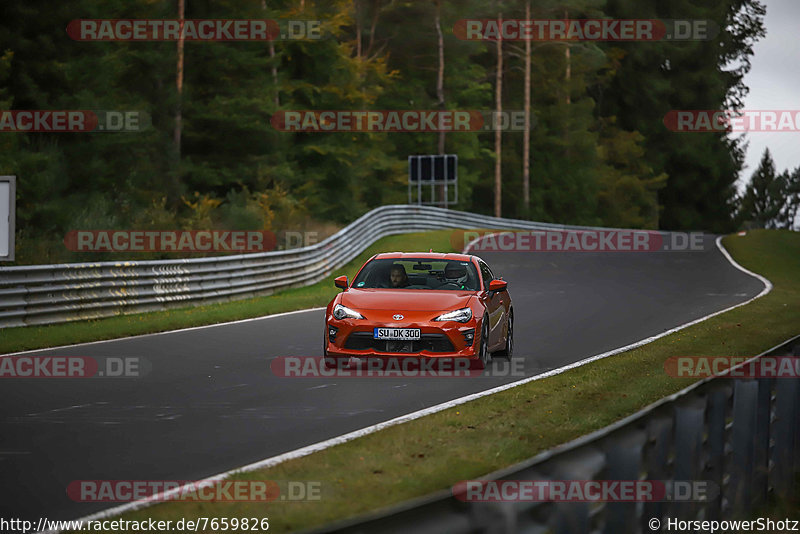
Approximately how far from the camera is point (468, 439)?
965 cm

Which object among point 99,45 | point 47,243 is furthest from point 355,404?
point 99,45

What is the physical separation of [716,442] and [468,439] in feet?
10.3

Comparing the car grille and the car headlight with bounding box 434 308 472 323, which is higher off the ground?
the car headlight with bounding box 434 308 472 323

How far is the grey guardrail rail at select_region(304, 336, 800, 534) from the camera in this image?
3.74 meters

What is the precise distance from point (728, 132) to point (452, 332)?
9648 cm

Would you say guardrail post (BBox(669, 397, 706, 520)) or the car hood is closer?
guardrail post (BBox(669, 397, 706, 520))

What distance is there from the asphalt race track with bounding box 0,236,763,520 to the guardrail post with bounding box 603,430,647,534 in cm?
345

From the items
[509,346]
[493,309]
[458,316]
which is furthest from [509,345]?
[458,316]

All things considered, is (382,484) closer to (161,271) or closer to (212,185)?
(161,271)

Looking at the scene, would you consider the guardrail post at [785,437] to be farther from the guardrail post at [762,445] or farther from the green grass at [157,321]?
the green grass at [157,321]

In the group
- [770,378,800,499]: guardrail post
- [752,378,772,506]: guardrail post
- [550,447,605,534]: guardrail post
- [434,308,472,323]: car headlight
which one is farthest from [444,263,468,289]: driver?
[550,447,605,534]: guardrail post

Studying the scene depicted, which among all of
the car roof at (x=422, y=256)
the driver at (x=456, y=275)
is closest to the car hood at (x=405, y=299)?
the driver at (x=456, y=275)

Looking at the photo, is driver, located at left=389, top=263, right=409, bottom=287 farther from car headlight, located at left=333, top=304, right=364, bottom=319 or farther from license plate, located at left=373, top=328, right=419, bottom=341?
license plate, located at left=373, top=328, right=419, bottom=341

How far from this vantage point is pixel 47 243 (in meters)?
25.1
